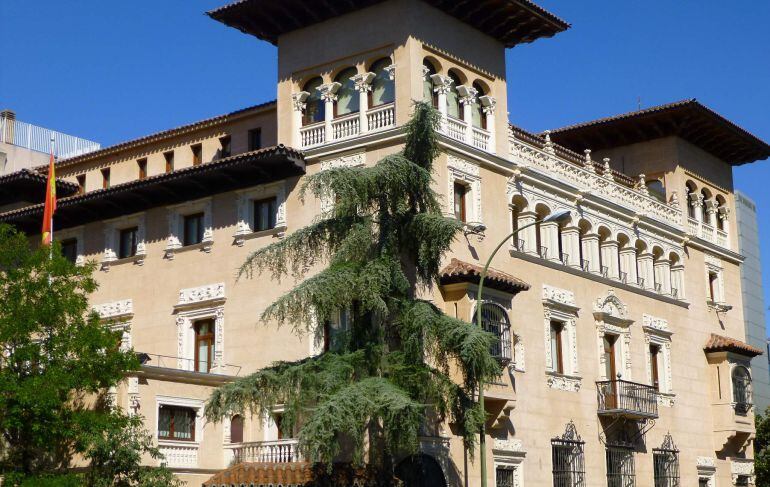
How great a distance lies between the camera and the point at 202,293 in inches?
1436

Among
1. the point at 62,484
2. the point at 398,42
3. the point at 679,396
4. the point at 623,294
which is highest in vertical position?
the point at 398,42

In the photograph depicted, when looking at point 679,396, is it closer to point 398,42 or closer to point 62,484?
point 398,42

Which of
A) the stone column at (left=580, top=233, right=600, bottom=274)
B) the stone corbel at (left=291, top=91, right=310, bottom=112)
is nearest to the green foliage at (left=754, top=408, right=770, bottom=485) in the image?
the stone column at (left=580, top=233, right=600, bottom=274)

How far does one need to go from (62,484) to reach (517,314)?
543 inches

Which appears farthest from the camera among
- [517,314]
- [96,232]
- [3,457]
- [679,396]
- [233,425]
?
[679,396]

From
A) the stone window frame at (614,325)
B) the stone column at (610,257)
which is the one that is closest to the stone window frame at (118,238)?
the stone window frame at (614,325)

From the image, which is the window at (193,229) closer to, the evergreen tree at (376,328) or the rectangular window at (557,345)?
the evergreen tree at (376,328)

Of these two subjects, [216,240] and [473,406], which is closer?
[473,406]

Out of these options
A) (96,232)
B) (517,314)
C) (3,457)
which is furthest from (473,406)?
(96,232)

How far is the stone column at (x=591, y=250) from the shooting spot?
1575 inches

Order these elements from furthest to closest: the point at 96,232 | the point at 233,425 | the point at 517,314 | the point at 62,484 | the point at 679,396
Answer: the point at 679,396, the point at 96,232, the point at 517,314, the point at 233,425, the point at 62,484

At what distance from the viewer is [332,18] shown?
3609 centimetres

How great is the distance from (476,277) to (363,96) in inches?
243

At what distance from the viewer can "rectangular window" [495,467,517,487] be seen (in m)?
34.0
